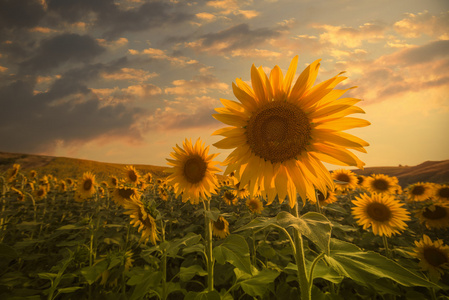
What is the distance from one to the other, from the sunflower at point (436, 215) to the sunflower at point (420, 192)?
2612mm

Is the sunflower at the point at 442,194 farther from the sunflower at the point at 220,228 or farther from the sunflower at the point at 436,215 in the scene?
the sunflower at the point at 220,228

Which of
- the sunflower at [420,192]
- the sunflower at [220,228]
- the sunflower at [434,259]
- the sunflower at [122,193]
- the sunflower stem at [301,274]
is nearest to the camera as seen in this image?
the sunflower stem at [301,274]

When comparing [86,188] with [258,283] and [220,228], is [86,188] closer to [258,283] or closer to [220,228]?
[220,228]

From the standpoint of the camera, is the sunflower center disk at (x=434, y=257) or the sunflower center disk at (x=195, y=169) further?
the sunflower center disk at (x=195, y=169)

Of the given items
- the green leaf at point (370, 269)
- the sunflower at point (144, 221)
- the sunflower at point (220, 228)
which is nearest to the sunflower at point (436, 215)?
the sunflower at point (220, 228)

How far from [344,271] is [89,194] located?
289 inches

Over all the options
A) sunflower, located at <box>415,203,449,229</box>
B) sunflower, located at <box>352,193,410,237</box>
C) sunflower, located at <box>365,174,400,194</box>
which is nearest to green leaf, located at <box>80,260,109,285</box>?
sunflower, located at <box>352,193,410,237</box>

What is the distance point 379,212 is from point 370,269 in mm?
3637

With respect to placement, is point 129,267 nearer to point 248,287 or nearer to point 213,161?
point 213,161

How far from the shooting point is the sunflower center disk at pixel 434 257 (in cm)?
351

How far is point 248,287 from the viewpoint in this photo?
225 cm

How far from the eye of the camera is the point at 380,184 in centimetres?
706

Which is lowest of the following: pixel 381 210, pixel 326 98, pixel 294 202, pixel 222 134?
pixel 381 210

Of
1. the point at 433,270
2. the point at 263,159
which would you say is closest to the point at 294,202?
the point at 263,159
